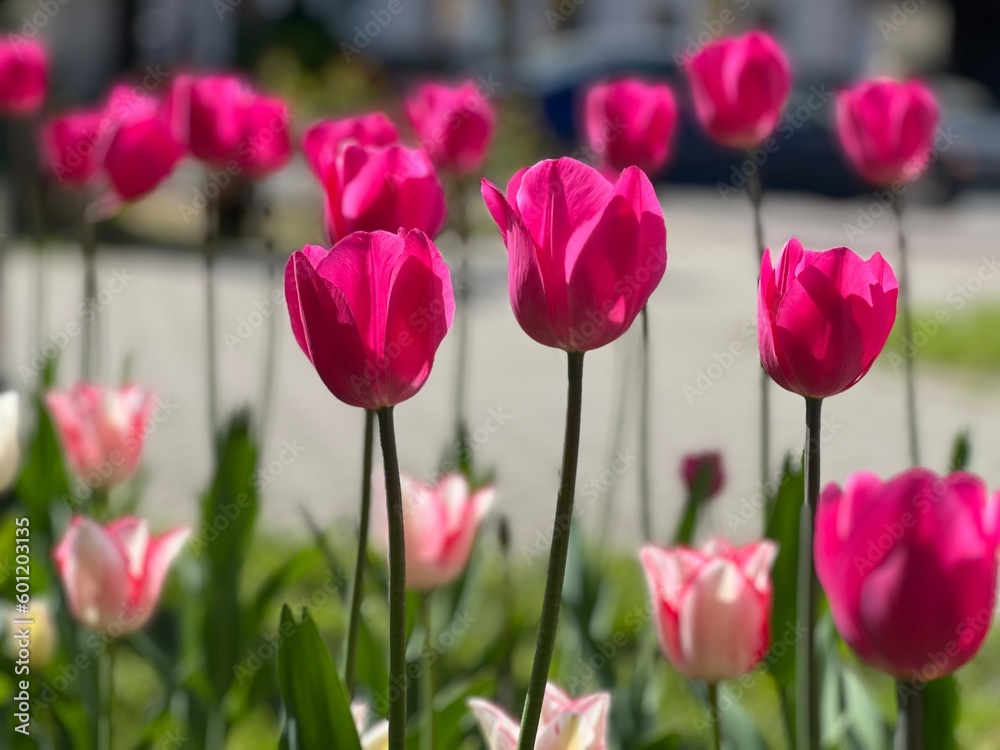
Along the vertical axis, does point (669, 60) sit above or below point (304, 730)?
above

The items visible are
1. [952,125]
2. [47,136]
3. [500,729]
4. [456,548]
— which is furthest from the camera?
[952,125]

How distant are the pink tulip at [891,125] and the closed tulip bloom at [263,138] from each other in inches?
35.1

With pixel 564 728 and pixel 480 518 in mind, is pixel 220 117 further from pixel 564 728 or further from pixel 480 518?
pixel 564 728

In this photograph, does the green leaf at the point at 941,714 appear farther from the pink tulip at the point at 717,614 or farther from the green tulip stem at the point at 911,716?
the green tulip stem at the point at 911,716

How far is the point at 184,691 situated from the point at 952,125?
15978 mm

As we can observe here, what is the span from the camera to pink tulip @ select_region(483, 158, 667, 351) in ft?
2.87

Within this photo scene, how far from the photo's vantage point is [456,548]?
1.60 meters

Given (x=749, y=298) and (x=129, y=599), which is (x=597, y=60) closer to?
(x=749, y=298)

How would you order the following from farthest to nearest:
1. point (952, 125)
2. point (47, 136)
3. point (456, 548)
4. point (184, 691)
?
point (952, 125)
point (47, 136)
point (184, 691)
point (456, 548)

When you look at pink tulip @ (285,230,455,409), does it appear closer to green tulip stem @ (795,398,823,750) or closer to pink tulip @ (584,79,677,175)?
green tulip stem @ (795,398,823,750)

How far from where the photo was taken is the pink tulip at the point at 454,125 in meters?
2.00


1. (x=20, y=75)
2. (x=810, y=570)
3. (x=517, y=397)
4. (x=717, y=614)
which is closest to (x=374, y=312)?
(x=810, y=570)

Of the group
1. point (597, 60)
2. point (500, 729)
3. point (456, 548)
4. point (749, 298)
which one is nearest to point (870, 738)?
point (456, 548)

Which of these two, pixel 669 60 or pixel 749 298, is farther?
pixel 669 60
